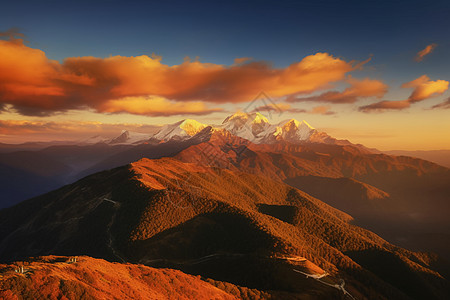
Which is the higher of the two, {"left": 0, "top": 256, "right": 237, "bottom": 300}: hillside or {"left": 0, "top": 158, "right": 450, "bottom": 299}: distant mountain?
{"left": 0, "top": 256, "right": 237, "bottom": 300}: hillside

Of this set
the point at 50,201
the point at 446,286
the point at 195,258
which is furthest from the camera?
the point at 50,201

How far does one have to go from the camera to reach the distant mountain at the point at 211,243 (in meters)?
75.3

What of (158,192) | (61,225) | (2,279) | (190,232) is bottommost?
(61,225)

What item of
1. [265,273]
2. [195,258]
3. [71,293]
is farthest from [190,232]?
[71,293]

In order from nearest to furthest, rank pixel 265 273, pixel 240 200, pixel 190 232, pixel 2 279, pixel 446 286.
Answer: pixel 2 279 → pixel 265 273 → pixel 190 232 → pixel 446 286 → pixel 240 200

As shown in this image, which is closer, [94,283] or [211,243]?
[94,283]

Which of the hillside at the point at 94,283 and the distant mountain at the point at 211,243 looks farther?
the distant mountain at the point at 211,243

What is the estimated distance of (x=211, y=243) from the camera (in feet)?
308

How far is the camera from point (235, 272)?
7362 centimetres

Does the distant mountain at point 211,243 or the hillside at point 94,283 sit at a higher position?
the hillside at point 94,283

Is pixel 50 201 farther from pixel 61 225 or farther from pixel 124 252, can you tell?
pixel 124 252

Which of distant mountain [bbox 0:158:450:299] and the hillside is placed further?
distant mountain [bbox 0:158:450:299]

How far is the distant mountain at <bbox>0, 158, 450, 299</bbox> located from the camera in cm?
7531

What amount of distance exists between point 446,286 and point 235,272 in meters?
132
